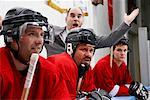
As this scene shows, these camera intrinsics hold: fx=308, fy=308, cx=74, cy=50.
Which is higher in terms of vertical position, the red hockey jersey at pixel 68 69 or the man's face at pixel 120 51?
the red hockey jersey at pixel 68 69

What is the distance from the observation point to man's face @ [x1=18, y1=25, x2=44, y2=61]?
833 millimetres

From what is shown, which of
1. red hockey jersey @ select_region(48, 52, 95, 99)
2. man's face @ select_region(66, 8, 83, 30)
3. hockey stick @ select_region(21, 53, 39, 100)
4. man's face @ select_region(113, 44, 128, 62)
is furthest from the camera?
man's face @ select_region(113, 44, 128, 62)

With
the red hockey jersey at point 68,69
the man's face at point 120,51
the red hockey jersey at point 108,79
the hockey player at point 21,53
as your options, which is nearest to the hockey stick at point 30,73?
the hockey player at point 21,53

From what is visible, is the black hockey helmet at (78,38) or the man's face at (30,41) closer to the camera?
the man's face at (30,41)

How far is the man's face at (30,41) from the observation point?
0.83 meters

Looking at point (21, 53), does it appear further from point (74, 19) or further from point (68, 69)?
point (74, 19)

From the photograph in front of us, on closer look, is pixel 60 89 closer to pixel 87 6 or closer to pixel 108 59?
pixel 108 59

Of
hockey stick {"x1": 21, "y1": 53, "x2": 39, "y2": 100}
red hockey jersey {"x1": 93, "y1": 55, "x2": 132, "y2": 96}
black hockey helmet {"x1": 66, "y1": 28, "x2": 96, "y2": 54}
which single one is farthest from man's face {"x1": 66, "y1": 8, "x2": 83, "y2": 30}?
hockey stick {"x1": 21, "y1": 53, "x2": 39, "y2": 100}

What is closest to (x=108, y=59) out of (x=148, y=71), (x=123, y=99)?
(x=123, y=99)

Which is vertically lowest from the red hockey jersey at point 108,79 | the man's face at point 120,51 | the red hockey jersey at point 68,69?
the red hockey jersey at point 108,79

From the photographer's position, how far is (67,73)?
108 cm

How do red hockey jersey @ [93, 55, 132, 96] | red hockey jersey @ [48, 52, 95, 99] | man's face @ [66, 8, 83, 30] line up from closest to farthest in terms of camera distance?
red hockey jersey @ [48, 52, 95, 99] → man's face @ [66, 8, 83, 30] → red hockey jersey @ [93, 55, 132, 96]

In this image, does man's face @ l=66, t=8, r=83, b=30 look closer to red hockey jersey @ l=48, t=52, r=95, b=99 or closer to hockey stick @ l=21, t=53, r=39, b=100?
red hockey jersey @ l=48, t=52, r=95, b=99

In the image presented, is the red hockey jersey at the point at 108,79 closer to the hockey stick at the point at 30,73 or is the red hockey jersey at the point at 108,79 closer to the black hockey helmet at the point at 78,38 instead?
the black hockey helmet at the point at 78,38
